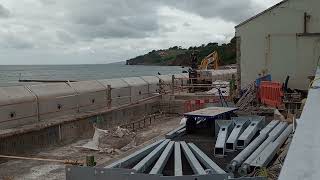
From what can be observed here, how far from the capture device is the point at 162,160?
8562mm

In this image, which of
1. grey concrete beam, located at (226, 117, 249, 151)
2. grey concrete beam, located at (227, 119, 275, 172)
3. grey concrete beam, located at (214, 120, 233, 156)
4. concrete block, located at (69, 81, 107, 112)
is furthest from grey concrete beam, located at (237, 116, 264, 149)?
concrete block, located at (69, 81, 107, 112)

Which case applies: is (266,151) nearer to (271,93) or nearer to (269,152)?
(269,152)

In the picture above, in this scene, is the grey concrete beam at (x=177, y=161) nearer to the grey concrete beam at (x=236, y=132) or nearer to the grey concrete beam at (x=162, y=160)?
the grey concrete beam at (x=162, y=160)

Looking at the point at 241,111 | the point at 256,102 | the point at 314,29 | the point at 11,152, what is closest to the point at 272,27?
the point at 314,29

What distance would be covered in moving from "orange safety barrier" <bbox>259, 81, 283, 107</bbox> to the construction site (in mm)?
46

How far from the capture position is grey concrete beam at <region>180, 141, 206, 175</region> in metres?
7.64

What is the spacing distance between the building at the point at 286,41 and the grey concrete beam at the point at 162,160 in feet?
36.3

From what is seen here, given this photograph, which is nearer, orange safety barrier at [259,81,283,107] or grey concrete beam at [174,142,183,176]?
grey concrete beam at [174,142,183,176]

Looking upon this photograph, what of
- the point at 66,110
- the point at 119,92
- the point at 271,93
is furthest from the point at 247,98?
the point at 66,110

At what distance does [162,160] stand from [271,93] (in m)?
9.93

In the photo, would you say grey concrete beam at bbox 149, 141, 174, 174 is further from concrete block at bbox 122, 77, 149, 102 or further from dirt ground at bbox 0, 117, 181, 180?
concrete block at bbox 122, 77, 149, 102

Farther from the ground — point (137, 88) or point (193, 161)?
point (137, 88)

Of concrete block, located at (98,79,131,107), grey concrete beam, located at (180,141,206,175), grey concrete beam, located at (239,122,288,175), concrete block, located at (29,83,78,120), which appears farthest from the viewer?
concrete block, located at (98,79,131,107)

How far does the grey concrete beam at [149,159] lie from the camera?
793 cm
